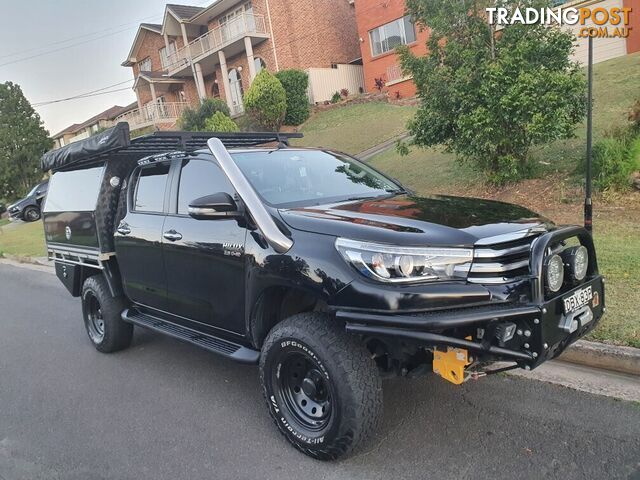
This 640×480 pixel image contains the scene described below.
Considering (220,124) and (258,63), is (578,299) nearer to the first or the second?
(220,124)

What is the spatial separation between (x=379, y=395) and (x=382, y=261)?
0.78 meters

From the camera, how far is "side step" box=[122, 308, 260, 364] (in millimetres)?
3598

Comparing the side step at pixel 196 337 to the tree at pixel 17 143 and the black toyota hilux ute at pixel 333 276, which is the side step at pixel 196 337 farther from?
the tree at pixel 17 143

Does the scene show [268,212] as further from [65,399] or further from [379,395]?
[65,399]

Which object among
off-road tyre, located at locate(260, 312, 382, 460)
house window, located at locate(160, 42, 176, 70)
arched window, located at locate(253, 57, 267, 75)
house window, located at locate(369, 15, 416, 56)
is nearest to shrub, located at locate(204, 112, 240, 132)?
house window, located at locate(369, 15, 416, 56)

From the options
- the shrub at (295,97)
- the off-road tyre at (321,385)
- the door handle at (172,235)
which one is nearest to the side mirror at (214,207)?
the door handle at (172,235)

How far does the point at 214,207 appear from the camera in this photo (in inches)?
133

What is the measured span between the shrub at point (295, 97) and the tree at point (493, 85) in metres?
14.3

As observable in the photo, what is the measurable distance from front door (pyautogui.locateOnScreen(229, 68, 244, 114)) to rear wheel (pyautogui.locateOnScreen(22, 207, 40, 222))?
1137 centimetres

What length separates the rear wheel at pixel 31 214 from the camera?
2362 cm

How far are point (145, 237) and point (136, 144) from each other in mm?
897

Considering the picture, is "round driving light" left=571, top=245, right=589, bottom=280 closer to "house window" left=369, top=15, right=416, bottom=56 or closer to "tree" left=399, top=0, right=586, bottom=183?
"tree" left=399, top=0, right=586, bottom=183

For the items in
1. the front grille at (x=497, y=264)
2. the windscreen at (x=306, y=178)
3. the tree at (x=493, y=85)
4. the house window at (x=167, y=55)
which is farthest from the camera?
the house window at (x=167, y=55)

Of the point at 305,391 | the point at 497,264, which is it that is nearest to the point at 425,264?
the point at 497,264
